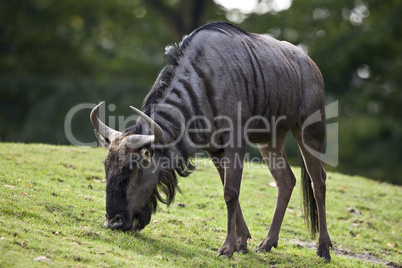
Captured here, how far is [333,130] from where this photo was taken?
→ 2184 cm

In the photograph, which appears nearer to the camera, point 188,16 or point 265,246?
point 265,246

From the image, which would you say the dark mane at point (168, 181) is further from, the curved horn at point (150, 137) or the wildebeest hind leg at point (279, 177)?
the wildebeest hind leg at point (279, 177)

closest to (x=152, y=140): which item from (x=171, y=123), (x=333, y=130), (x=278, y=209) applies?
(x=171, y=123)

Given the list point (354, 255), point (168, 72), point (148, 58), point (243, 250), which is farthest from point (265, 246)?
point (148, 58)

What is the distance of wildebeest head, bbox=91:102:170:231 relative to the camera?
6.01 m

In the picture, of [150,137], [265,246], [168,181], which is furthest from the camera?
[265,246]

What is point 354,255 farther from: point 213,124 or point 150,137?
point 150,137

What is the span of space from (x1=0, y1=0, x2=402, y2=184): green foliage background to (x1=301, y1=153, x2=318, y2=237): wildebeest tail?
1372 cm

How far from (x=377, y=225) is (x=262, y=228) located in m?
2.40

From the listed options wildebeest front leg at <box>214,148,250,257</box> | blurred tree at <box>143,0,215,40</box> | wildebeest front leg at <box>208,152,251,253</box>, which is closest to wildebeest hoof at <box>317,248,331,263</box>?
wildebeest front leg at <box>208,152,251,253</box>

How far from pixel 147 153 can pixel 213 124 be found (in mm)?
889

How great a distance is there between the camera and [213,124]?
6.47 meters

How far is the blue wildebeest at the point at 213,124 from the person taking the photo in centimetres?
612

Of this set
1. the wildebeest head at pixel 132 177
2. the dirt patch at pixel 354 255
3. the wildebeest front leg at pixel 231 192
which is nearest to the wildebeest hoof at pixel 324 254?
the dirt patch at pixel 354 255
